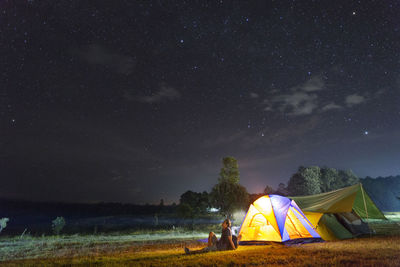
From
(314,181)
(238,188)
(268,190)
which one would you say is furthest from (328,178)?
(238,188)

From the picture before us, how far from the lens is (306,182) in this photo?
52.7 m

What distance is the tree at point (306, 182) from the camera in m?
52.2

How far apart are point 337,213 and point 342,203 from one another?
0.89 metres

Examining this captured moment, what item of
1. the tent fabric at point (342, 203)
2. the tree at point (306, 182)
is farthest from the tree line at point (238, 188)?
the tent fabric at point (342, 203)

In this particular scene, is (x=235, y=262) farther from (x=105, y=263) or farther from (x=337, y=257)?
(x=105, y=263)

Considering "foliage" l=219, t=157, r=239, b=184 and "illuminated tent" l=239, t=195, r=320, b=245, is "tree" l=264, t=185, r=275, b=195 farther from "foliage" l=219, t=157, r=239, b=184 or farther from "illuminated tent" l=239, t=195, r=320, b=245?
"illuminated tent" l=239, t=195, r=320, b=245

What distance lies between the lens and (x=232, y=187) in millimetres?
28141

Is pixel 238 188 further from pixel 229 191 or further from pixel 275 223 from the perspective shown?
pixel 275 223

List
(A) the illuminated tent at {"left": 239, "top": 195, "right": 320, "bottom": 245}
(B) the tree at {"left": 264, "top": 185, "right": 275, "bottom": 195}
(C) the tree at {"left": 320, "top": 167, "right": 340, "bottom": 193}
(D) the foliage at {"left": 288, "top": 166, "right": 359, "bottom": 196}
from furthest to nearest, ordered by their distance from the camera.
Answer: (B) the tree at {"left": 264, "top": 185, "right": 275, "bottom": 195}
(C) the tree at {"left": 320, "top": 167, "right": 340, "bottom": 193}
(D) the foliage at {"left": 288, "top": 166, "right": 359, "bottom": 196}
(A) the illuminated tent at {"left": 239, "top": 195, "right": 320, "bottom": 245}

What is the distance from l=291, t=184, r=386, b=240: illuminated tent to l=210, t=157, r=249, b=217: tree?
552 inches

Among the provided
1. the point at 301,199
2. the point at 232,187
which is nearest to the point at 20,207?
the point at 232,187

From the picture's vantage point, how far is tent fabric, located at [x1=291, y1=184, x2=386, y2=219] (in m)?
12.3

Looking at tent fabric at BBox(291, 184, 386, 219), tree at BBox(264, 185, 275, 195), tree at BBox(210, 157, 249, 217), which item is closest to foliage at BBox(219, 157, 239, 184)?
tree at BBox(210, 157, 249, 217)

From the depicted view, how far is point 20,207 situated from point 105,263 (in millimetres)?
135829
